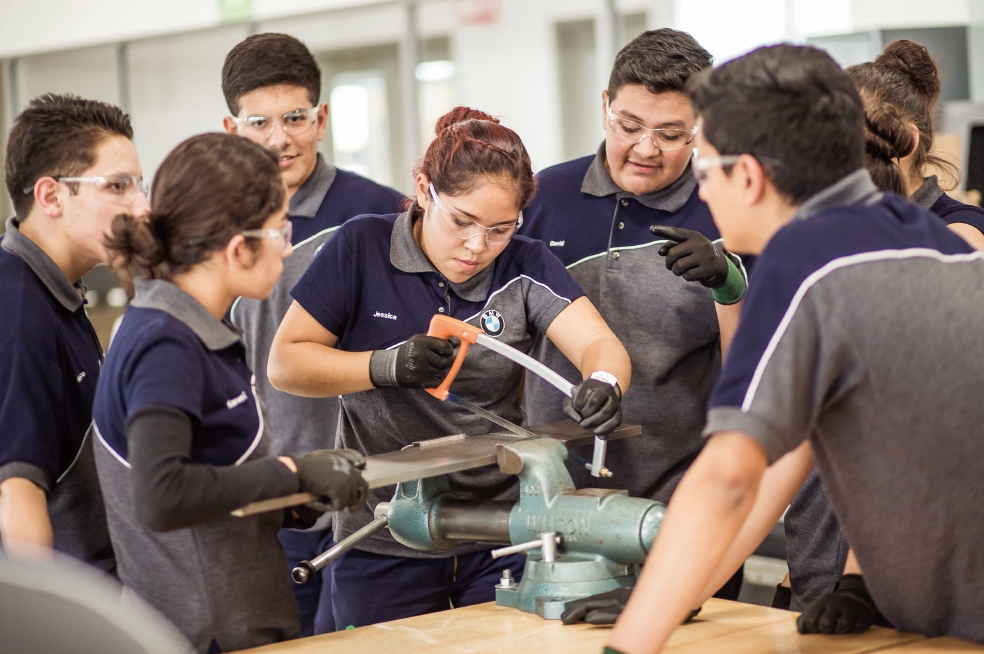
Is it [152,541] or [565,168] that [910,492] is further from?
[565,168]

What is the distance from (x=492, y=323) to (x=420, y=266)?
19cm

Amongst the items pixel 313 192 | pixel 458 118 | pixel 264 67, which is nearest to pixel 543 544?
pixel 458 118

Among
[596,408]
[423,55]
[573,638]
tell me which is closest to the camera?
[573,638]

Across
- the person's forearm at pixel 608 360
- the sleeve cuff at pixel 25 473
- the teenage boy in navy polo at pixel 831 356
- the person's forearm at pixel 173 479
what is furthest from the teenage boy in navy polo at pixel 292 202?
the teenage boy in navy polo at pixel 831 356

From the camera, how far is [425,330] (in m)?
2.09

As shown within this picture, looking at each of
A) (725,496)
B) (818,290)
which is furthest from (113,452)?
(818,290)

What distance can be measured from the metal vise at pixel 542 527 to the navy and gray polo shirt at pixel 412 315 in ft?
0.71

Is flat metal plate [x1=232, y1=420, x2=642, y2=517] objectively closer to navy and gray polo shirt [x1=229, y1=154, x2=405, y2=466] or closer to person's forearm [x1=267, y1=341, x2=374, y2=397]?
person's forearm [x1=267, y1=341, x2=374, y2=397]

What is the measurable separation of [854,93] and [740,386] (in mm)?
428

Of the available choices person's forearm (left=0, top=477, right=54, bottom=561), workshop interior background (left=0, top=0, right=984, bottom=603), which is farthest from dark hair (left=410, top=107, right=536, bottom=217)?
workshop interior background (left=0, top=0, right=984, bottom=603)

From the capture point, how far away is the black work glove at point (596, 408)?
183 centimetres

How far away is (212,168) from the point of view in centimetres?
154

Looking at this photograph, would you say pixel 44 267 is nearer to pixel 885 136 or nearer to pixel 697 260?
pixel 697 260

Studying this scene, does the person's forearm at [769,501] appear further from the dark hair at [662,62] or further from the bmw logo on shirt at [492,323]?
the dark hair at [662,62]
